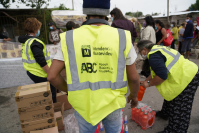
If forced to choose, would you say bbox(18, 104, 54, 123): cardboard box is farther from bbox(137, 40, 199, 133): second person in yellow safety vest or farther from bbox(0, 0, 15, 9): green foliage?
bbox(0, 0, 15, 9): green foliage

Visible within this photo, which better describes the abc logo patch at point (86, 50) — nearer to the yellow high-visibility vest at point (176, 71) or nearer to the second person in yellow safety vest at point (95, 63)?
the second person in yellow safety vest at point (95, 63)

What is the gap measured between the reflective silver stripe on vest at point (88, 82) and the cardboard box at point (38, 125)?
3.81 ft

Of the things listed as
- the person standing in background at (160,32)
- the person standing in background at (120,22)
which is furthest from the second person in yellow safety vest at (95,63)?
the person standing in background at (160,32)

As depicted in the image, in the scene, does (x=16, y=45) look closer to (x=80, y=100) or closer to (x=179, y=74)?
(x=80, y=100)

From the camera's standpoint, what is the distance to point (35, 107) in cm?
189

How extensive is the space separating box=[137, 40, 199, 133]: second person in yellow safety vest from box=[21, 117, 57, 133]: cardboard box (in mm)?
1624

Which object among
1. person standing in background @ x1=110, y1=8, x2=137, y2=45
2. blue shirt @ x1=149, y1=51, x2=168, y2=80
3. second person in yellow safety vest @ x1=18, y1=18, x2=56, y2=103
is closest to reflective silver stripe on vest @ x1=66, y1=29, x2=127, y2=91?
blue shirt @ x1=149, y1=51, x2=168, y2=80

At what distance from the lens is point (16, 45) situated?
191 inches

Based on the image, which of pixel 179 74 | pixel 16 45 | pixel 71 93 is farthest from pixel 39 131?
pixel 16 45

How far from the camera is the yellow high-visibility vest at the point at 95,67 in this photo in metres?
1.12

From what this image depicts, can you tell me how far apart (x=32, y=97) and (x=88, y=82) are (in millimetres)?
1051

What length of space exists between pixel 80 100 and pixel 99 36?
0.57 meters

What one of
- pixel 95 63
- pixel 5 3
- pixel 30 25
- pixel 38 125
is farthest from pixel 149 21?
pixel 5 3

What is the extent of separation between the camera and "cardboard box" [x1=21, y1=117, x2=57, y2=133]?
1.94 meters
